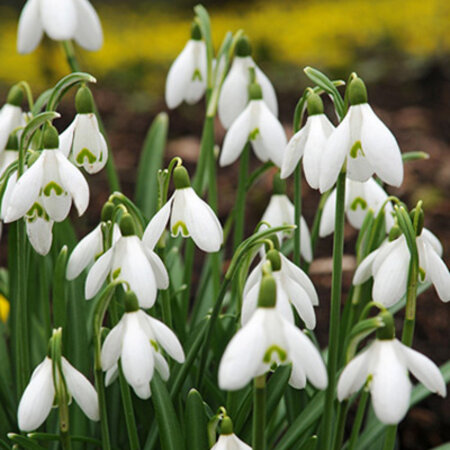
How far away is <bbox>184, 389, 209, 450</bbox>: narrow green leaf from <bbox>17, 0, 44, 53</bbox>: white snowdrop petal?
95cm

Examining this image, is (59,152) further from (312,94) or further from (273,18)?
(273,18)

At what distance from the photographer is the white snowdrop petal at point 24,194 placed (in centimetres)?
129

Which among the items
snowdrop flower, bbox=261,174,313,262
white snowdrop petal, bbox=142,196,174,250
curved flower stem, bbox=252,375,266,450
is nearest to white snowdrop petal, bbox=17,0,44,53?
snowdrop flower, bbox=261,174,313,262

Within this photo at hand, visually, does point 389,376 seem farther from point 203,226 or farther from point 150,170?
point 150,170

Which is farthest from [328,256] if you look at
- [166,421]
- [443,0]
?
[443,0]

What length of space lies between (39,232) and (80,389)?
290 mm

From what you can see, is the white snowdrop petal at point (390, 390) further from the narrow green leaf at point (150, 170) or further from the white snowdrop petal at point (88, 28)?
the narrow green leaf at point (150, 170)

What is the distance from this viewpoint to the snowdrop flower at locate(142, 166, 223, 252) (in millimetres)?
1322

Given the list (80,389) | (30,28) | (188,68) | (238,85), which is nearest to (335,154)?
(80,389)

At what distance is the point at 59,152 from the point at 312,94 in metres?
0.44

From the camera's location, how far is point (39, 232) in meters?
1.42

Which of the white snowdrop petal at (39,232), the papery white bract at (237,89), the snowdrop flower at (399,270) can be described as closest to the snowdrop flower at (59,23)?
the papery white bract at (237,89)

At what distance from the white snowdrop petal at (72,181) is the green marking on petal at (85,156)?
12 centimetres

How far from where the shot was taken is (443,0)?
573 centimetres
